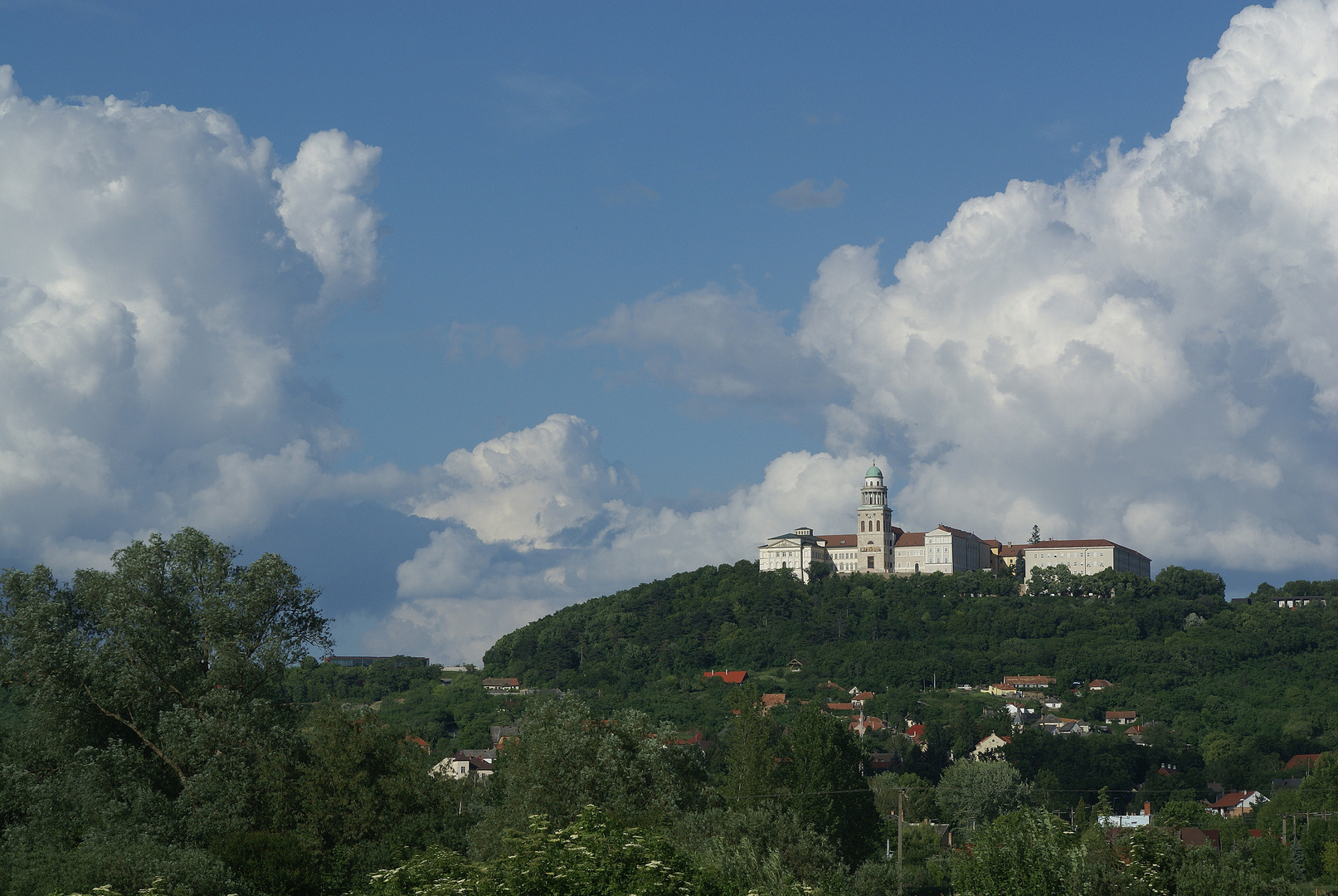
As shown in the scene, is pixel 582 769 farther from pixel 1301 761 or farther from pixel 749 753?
pixel 1301 761

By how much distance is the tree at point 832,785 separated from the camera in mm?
58125

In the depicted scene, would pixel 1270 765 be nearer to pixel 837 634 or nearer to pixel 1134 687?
pixel 1134 687

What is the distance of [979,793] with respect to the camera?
8581 centimetres

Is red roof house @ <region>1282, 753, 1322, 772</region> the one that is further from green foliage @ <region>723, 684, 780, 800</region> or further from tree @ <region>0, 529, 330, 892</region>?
tree @ <region>0, 529, 330, 892</region>

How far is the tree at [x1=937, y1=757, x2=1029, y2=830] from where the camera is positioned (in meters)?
85.2

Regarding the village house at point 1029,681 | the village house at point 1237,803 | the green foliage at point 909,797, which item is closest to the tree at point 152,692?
the green foliage at point 909,797

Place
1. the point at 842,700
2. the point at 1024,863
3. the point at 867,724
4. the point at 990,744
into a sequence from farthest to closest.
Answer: the point at 842,700 < the point at 867,724 < the point at 990,744 < the point at 1024,863

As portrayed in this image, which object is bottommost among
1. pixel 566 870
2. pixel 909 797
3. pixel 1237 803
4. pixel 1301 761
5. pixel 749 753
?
pixel 1237 803

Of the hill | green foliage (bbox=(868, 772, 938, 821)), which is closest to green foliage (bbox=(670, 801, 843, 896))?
green foliage (bbox=(868, 772, 938, 821))

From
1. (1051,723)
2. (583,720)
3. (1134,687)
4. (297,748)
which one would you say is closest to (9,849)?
(297,748)

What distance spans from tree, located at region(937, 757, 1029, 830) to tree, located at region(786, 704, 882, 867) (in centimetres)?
2385

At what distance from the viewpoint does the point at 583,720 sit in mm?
39281

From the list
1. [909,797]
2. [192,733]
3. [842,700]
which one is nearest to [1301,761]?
[909,797]

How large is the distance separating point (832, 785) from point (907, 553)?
137 meters
